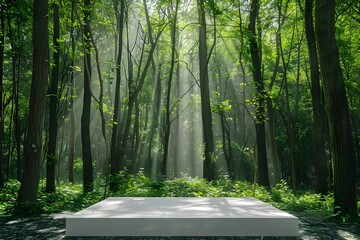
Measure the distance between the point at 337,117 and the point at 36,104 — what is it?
6417 millimetres

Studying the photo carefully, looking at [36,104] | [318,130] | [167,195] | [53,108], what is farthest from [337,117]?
[53,108]

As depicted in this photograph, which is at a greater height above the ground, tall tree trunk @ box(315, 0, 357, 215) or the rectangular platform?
tall tree trunk @ box(315, 0, 357, 215)

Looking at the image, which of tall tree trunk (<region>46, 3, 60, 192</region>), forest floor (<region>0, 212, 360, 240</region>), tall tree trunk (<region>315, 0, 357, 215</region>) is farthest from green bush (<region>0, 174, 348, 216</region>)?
tall tree trunk (<region>315, 0, 357, 215</region>)

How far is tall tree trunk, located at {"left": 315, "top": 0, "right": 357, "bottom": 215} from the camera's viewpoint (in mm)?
6891

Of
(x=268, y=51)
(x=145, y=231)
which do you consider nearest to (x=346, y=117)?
(x=145, y=231)

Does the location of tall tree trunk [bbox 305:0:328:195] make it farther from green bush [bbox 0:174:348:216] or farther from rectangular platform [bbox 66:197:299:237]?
rectangular platform [bbox 66:197:299:237]

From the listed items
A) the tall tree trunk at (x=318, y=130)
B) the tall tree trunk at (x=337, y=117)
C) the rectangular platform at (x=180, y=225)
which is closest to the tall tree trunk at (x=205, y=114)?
the tall tree trunk at (x=318, y=130)

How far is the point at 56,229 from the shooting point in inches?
216

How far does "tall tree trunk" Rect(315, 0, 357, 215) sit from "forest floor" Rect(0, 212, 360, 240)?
71cm

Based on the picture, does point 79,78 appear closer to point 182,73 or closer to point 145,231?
point 182,73

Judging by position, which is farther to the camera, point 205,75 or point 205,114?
point 205,75

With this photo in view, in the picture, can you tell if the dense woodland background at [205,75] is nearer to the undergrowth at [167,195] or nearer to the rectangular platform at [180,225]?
the undergrowth at [167,195]

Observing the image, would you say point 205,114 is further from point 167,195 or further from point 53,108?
point 53,108

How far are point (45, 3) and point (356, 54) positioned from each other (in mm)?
15328
